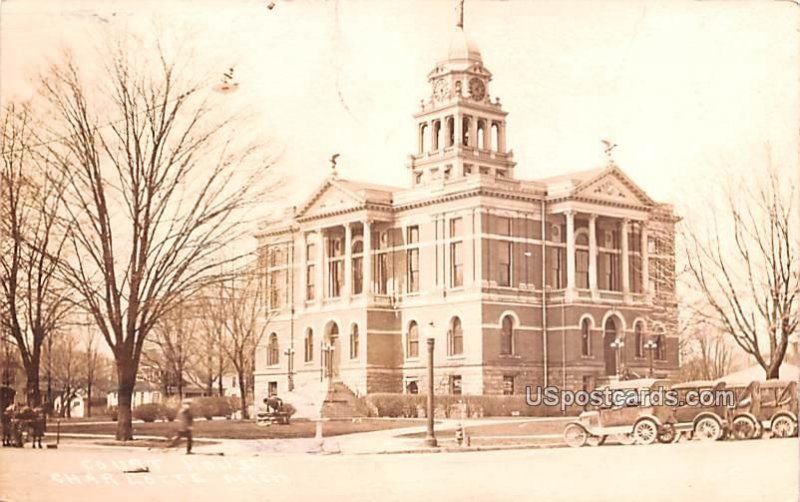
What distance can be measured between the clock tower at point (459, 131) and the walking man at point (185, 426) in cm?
209

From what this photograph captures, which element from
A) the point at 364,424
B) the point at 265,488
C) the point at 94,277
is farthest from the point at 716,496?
the point at 94,277

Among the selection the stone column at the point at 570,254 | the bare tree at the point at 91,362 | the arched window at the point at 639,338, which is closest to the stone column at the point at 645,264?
the arched window at the point at 639,338

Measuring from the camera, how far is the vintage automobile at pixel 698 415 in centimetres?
756

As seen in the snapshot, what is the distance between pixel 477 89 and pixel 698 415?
2606 millimetres

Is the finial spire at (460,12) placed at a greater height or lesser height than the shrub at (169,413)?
greater

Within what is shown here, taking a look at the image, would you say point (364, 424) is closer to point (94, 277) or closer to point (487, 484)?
point (487, 484)

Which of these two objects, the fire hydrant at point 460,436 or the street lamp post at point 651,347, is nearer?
the fire hydrant at point 460,436

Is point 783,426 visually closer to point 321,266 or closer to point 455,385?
point 455,385

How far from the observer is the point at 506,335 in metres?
Result: 7.59

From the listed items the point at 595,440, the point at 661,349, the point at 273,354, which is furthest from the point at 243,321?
the point at 661,349

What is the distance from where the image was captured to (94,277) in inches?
297

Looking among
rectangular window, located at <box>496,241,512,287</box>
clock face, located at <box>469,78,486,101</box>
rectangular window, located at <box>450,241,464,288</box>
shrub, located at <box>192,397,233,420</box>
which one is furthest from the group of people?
clock face, located at <box>469,78,486,101</box>

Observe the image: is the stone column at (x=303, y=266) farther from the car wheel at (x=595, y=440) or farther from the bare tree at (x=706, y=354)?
the bare tree at (x=706, y=354)

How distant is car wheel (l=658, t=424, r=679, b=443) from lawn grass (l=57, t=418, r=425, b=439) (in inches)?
62.0
